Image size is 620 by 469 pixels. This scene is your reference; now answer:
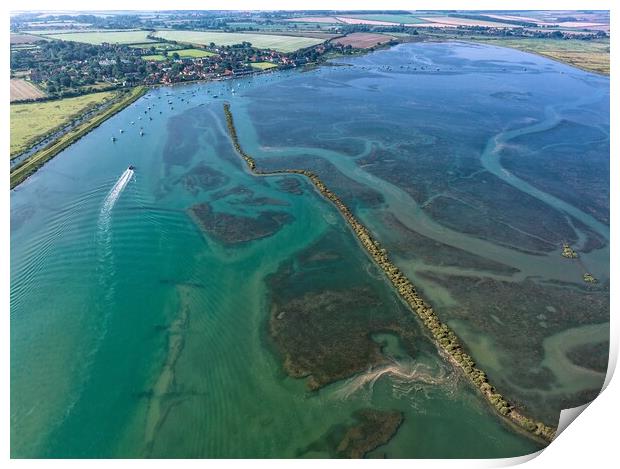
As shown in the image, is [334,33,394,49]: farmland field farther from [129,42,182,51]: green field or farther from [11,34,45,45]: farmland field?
[11,34,45,45]: farmland field

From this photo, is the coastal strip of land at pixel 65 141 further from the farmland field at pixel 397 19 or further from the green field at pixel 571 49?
the farmland field at pixel 397 19

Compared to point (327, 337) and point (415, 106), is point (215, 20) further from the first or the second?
point (327, 337)

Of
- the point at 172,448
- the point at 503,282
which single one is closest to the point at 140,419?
the point at 172,448

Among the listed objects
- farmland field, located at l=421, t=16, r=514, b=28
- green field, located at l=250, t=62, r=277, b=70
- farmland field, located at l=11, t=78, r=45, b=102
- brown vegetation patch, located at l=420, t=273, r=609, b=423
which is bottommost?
brown vegetation patch, located at l=420, t=273, r=609, b=423

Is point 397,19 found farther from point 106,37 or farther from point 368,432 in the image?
point 368,432

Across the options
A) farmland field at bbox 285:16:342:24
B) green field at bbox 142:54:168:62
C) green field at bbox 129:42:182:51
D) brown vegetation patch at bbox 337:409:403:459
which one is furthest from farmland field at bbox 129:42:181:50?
brown vegetation patch at bbox 337:409:403:459
